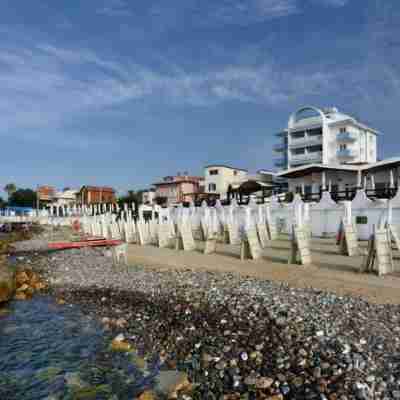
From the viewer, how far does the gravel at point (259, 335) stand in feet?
14.2

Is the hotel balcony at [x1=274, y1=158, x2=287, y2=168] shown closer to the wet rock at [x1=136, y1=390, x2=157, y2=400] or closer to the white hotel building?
the white hotel building

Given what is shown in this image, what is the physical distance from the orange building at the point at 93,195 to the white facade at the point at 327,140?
45.7 metres

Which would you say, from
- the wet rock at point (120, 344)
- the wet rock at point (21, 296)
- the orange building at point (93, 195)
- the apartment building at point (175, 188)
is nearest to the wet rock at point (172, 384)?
the wet rock at point (120, 344)

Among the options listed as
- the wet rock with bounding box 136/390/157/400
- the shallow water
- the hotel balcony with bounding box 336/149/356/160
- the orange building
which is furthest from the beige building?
the wet rock with bounding box 136/390/157/400

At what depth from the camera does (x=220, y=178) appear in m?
58.4

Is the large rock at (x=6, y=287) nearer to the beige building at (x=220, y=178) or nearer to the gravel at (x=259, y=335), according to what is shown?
the gravel at (x=259, y=335)

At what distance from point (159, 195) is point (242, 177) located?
19.6 m

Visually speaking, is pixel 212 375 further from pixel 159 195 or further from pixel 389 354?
pixel 159 195

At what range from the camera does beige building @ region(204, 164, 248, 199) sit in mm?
58406

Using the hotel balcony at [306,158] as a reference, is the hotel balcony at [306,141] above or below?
above

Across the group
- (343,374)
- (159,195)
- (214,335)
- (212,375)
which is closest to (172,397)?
(212,375)

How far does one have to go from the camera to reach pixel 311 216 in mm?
21594

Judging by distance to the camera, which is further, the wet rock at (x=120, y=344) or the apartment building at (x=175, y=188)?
the apartment building at (x=175, y=188)

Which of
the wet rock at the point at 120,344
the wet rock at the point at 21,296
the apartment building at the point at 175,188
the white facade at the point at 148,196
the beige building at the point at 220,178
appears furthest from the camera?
the white facade at the point at 148,196
